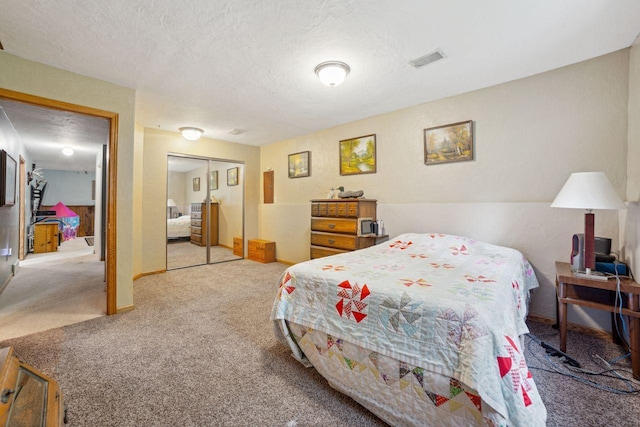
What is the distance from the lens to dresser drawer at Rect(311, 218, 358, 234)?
350 cm

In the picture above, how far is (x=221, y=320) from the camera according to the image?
2.66 meters

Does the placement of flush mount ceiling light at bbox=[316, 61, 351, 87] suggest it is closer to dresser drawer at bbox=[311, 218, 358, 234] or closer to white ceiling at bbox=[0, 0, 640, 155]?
white ceiling at bbox=[0, 0, 640, 155]

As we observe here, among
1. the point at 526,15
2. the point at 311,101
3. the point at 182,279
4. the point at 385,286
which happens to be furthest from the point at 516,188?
the point at 182,279

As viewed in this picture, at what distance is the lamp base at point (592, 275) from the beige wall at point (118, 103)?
418 centimetres

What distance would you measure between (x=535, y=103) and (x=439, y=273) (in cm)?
222

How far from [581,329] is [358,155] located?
10.4 feet

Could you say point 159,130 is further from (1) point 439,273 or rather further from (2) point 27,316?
(1) point 439,273

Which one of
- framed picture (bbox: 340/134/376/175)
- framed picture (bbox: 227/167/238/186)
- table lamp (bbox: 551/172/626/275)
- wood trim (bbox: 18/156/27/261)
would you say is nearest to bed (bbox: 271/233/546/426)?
table lamp (bbox: 551/172/626/275)

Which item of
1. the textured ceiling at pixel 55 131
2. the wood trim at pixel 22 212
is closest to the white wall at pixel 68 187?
the textured ceiling at pixel 55 131

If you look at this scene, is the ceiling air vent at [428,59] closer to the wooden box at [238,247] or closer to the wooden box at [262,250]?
the wooden box at [262,250]

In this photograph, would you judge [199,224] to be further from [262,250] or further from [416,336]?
[416,336]

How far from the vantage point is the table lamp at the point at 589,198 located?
186cm

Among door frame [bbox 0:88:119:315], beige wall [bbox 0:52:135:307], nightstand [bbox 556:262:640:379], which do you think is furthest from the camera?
door frame [bbox 0:88:119:315]

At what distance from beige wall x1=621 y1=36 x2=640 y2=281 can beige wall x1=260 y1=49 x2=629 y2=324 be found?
0.11 metres
